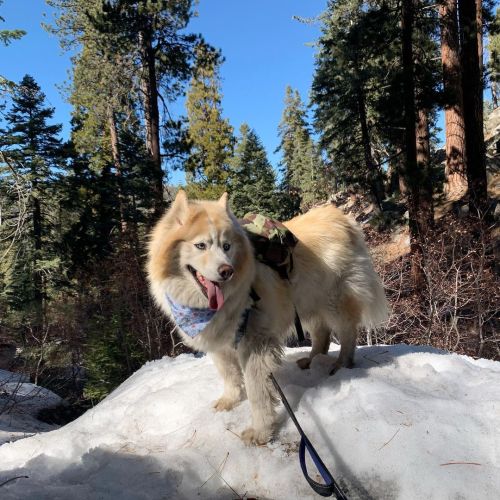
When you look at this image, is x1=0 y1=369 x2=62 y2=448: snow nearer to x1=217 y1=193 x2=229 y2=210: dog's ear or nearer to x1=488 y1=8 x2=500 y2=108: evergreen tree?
x1=217 y1=193 x2=229 y2=210: dog's ear

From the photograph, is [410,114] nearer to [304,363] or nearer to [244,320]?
[304,363]

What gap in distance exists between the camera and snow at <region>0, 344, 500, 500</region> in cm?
237

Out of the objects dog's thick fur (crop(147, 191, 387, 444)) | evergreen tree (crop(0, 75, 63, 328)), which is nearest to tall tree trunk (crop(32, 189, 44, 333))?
evergreen tree (crop(0, 75, 63, 328))

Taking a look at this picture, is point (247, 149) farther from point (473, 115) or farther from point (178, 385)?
point (178, 385)

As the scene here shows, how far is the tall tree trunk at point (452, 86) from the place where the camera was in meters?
10.7

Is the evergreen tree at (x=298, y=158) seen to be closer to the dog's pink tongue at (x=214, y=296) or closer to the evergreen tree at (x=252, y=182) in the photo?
the evergreen tree at (x=252, y=182)

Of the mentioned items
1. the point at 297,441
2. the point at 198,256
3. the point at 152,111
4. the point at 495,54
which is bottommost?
the point at 297,441

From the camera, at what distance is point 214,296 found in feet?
10.3

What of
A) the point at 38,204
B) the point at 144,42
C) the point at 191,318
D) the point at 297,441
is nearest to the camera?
the point at 297,441

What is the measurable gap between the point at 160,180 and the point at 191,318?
13.6 meters

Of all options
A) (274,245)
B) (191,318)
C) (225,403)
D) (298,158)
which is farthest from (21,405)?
(298,158)

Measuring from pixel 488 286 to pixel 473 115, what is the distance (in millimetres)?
5162

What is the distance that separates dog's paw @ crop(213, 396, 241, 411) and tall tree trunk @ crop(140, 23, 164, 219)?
39.9ft

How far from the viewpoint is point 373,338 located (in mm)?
10156
